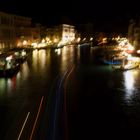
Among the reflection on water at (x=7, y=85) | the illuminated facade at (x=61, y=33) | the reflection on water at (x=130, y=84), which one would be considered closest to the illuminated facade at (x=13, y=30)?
the illuminated facade at (x=61, y=33)

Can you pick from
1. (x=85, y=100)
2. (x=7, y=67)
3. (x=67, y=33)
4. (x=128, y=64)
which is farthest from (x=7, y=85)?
(x=67, y=33)

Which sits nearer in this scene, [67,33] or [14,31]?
[14,31]

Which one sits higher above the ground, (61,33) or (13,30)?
(13,30)

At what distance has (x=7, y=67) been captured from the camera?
41.9 m

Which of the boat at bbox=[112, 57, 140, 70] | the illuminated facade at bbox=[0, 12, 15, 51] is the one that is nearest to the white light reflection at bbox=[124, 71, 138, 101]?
the boat at bbox=[112, 57, 140, 70]

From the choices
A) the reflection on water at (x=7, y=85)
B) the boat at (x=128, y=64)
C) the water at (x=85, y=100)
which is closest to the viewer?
the water at (x=85, y=100)

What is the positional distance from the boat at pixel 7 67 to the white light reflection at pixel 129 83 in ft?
47.1

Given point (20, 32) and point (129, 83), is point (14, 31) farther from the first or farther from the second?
point (129, 83)

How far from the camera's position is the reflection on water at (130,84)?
29.5 metres

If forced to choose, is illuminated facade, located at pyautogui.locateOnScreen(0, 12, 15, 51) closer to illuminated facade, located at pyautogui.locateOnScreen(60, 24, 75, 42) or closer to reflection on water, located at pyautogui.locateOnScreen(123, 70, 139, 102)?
reflection on water, located at pyautogui.locateOnScreen(123, 70, 139, 102)

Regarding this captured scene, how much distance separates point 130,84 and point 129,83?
0.60 meters

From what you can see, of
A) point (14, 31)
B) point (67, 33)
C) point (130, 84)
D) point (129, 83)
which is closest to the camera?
point (130, 84)

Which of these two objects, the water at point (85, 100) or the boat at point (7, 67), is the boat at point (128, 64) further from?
the boat at point (7, 67)

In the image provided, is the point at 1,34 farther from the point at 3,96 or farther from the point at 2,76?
the point at 3,96
